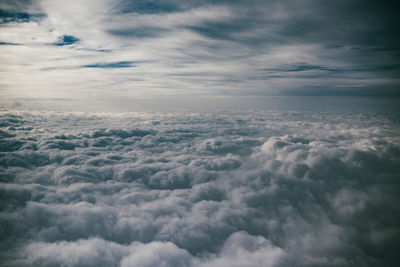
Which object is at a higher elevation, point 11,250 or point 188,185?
point 11,250

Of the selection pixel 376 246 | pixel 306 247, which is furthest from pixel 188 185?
pixel 376 246

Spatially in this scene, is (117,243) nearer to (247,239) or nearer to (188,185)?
(247,239)

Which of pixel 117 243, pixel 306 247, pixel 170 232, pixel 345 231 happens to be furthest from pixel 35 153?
pixel 345 231

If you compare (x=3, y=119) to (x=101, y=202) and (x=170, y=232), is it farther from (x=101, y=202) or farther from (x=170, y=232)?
(x=170, y=232)

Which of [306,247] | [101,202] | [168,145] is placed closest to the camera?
[306,247]

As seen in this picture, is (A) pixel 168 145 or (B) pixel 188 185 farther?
(A) pixel 168 145

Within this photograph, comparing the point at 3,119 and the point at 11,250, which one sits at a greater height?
the point at 3,119

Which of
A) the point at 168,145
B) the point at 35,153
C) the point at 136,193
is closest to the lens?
the point at 136,193

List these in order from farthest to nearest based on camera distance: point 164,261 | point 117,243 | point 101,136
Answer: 1. point 101,136
2. point 117,243
3. point 164,261

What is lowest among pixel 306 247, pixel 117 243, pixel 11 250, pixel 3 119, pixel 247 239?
pixel 306 247
